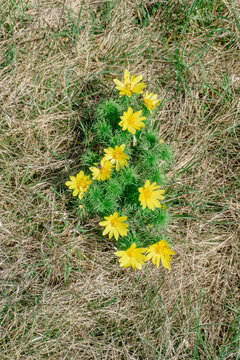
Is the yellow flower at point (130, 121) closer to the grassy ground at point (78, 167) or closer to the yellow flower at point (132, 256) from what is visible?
the grassy ground at point (78, 167)

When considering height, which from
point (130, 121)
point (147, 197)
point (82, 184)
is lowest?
point (147, 197)

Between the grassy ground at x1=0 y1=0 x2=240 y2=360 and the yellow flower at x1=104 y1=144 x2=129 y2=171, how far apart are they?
0.51 metres

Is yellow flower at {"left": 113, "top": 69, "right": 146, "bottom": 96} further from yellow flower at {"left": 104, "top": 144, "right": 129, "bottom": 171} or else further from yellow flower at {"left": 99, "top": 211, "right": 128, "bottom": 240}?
yellow flower at {"left": 99, "top": 211, "right": 128, "bottom": 240}

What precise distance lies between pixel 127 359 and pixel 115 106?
6.06 feet

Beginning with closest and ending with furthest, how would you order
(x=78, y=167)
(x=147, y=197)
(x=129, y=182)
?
1. (x=147, y=197)
2. (x=129, y=182)
3. (x=78, y=167)

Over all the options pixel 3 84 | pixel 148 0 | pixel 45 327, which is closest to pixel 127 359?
pixel 45 327

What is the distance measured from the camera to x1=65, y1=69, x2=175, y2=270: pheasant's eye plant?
2285 millimetres

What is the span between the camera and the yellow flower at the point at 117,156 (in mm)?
2271

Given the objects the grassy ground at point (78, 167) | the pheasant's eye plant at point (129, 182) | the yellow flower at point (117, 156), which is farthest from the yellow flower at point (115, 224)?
the grassy ground at point (78, 167)

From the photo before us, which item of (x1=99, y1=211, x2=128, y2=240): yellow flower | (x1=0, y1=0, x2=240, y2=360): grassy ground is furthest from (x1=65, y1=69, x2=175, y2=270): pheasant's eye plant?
(x1=0, y1=0, x2=240, y2=360): grassy ground

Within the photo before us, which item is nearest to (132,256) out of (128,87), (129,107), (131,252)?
(131,252)

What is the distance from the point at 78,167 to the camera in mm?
2779

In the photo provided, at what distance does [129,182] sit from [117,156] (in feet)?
0.69

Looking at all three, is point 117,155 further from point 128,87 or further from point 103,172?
point 128,87
